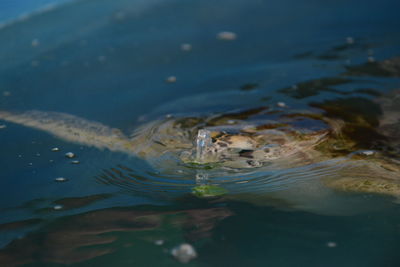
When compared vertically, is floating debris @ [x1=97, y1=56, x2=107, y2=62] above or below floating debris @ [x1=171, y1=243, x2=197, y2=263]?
above

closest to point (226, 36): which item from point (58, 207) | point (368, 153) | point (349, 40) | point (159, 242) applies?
point (349, 40)

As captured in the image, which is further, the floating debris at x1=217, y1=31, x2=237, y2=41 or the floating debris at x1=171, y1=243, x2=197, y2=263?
the floating debris at x1=217, y1=31, x2=237, y2=41

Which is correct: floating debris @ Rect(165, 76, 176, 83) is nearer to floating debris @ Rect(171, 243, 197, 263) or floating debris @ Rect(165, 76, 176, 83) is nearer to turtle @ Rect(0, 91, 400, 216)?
turtle @ Rect(0, 91, 400, 216)

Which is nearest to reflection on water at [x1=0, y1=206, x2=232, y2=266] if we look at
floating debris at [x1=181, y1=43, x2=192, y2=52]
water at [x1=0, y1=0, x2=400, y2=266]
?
water at [x1=0, y1=0, x2=400, y2=266]

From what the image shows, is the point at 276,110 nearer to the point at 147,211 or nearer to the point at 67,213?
the point at 147,211

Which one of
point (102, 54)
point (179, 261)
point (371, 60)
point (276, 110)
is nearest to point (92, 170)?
point (179, 261)

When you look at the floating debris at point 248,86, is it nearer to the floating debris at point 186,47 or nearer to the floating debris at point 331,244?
the floating debris at point 186,47
